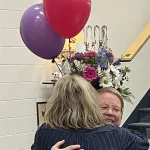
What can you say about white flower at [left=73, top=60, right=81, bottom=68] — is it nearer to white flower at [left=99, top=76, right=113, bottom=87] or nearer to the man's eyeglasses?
white flower at [left=99, top=76, right=113, bottom=87]

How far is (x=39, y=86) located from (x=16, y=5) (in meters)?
0.81

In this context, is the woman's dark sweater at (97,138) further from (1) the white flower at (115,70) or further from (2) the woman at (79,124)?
(1) the white flower at (115,70)

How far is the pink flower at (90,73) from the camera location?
83.5 inches

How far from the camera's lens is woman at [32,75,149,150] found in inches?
60.1

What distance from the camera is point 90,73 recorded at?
2.15m

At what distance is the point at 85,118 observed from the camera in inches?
60.6

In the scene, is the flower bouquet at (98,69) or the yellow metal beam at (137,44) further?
the yellow metal beam at (137,44)

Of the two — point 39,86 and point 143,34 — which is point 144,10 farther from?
point 39,86

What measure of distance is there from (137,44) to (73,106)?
10.9 ft

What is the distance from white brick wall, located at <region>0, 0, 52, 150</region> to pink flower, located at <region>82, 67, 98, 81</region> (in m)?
1.46

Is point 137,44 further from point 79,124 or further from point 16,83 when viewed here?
point 79,124

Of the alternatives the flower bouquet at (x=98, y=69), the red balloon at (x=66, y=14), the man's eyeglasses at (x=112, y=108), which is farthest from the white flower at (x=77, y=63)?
the man's eyeglasses at (x=112, y=108)

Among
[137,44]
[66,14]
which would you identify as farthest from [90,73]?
[137,44]

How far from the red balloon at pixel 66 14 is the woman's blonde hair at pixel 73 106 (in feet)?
2.88
